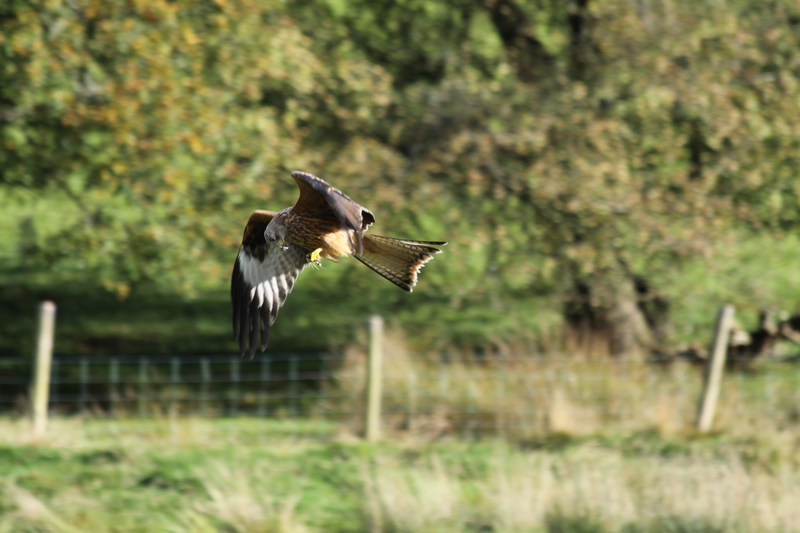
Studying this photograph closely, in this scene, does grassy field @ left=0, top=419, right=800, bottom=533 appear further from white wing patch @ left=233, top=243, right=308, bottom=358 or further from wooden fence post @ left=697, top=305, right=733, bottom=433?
white wing patch @ left=233, top=243, right=308, bottom=358

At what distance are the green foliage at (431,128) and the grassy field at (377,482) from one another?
1.49 meters

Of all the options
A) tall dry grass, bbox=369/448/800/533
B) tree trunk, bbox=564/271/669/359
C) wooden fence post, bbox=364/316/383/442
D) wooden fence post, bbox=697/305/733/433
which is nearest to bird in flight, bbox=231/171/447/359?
tall dry grass, bbox=369/448/800/533

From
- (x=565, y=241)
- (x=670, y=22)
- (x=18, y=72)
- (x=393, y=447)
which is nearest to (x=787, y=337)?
(x=565, y=241)

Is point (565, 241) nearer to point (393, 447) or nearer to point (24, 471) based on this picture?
point (393, 447)

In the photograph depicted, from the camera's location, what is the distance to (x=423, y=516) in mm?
6016

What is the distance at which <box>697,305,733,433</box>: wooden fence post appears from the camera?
8227 mm

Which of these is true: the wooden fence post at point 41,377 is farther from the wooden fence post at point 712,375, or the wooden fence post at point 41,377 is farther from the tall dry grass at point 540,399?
the wooden fence post at point 712,375

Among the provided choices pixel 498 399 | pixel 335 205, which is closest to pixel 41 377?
pixel 498 399

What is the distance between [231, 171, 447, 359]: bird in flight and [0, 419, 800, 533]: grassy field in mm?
1737

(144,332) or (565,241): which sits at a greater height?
(565,241)

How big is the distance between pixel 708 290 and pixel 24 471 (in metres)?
6.28

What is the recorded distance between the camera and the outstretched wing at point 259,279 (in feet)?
15.1

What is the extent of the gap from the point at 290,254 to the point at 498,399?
3.97 m

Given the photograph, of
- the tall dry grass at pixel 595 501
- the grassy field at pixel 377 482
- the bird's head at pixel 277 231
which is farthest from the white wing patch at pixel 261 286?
the tall dry grass at pixel 595 501
